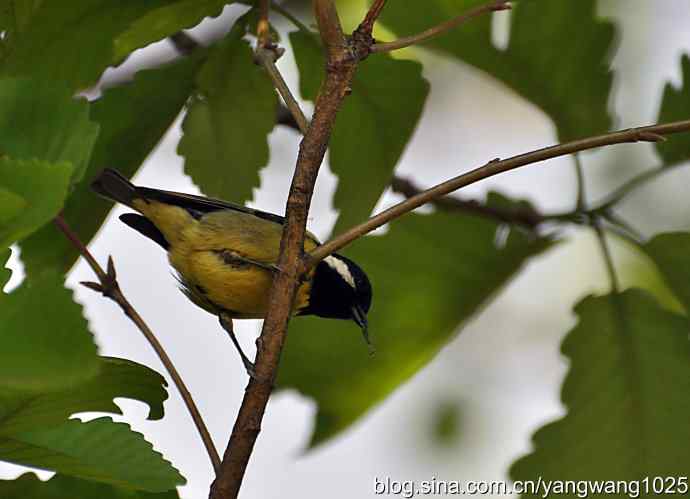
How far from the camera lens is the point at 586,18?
244cm

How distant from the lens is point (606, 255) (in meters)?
2.46

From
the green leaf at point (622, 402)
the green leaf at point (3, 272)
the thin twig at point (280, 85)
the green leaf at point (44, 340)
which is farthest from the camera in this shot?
the green leaf at point (622, 402)

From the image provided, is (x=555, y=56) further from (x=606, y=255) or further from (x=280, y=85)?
(x=280, y=85)

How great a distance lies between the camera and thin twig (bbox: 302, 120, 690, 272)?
4.18ft

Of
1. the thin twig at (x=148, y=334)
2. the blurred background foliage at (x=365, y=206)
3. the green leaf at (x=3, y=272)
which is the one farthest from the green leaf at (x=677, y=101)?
the green leaf at (x=3, y=272)

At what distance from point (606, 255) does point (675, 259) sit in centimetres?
17

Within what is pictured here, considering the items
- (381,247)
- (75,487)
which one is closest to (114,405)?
(75,487)

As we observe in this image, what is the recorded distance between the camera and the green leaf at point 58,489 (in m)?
1.47

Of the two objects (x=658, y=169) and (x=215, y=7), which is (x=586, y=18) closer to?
(x=658, y=169)

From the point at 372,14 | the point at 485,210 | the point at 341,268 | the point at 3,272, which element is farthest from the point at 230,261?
the point at 3,272

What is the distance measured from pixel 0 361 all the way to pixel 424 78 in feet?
4.12

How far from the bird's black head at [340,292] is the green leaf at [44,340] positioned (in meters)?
1.49

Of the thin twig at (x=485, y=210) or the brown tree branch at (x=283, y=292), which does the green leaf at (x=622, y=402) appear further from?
the brown tree branch at (x=283, y=292)

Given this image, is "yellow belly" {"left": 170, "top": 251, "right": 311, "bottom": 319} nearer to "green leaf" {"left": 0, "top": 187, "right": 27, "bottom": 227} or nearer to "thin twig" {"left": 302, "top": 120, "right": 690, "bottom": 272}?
"thin twig" {"left": 302, "top": 120, "right": 690, "bottom": 272}
